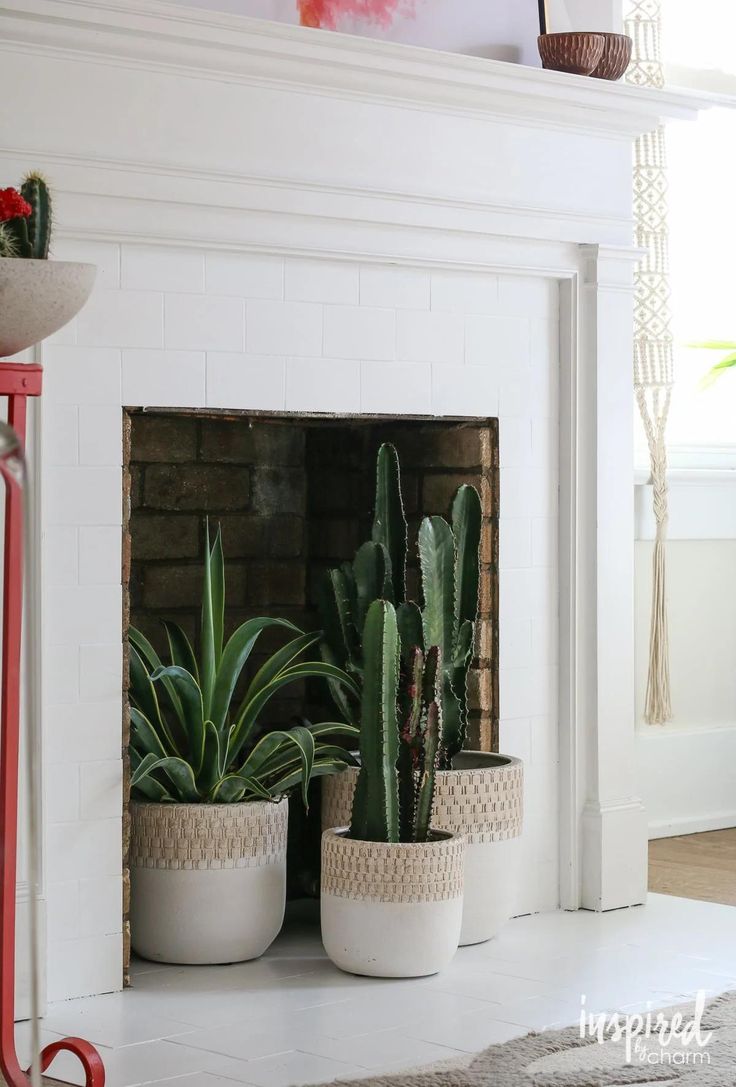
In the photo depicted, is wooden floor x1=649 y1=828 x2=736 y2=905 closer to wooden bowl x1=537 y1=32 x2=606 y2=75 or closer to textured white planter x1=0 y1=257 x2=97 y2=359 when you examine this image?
wooden bowl x1=537 y1=32 x2=606 y2=75

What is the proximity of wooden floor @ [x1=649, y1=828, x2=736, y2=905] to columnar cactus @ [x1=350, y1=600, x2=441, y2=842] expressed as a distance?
1075mm

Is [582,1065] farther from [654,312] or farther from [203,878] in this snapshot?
[654,312]

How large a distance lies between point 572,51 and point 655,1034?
2.27 metres

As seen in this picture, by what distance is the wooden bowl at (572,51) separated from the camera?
3.73m

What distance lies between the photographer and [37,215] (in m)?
2.49

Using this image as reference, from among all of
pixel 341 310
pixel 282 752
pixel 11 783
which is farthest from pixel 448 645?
pixel 11 783

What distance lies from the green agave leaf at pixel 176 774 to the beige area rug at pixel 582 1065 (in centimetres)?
88

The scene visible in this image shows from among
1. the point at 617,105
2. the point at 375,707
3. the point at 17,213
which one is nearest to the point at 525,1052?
the point at 375,707

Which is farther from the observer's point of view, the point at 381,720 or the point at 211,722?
the point at 211,722

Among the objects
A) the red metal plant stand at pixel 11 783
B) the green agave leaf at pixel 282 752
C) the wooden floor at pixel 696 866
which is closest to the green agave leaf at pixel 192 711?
the green agave leaf at pixel 282 752

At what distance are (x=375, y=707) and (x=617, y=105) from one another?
1669mm

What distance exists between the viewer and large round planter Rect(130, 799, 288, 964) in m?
3.29

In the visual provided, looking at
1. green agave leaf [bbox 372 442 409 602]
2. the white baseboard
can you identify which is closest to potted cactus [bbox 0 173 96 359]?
green agave leaf [bbox 372 442 409 602]

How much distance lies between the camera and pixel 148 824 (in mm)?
3312
